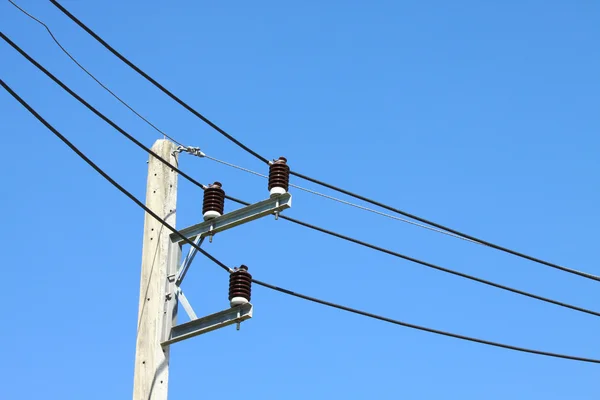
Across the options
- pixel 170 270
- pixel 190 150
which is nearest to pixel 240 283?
pixel 170 270

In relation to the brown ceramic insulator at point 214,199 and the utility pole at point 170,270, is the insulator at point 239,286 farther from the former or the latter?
the brown ceramic insulator at point 214,199

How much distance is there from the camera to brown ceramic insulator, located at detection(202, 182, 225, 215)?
35.0 ft

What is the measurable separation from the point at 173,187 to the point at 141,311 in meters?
1.27

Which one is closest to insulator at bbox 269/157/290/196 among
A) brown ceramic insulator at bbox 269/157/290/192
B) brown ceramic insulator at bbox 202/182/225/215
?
brown ceramic insulator at bbox 269/157/290/192

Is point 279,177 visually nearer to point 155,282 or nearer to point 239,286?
point 239,286

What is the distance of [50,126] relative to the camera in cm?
905

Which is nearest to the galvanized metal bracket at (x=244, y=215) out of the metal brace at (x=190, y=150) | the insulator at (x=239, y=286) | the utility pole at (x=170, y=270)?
the utility pole at (x=170, y=270)

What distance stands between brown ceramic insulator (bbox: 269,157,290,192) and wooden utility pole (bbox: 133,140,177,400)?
90 centimetres

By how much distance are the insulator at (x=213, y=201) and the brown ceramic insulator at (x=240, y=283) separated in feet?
1.96

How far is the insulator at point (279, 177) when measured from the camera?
419 inches

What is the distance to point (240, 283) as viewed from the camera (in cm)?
1024

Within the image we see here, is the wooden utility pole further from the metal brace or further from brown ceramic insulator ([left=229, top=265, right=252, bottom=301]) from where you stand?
brown ceramic insulator ([left=229, top=265, right=252, bottom=301])

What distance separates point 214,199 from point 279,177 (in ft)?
2.07

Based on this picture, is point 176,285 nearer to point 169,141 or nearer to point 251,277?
point 251,277
